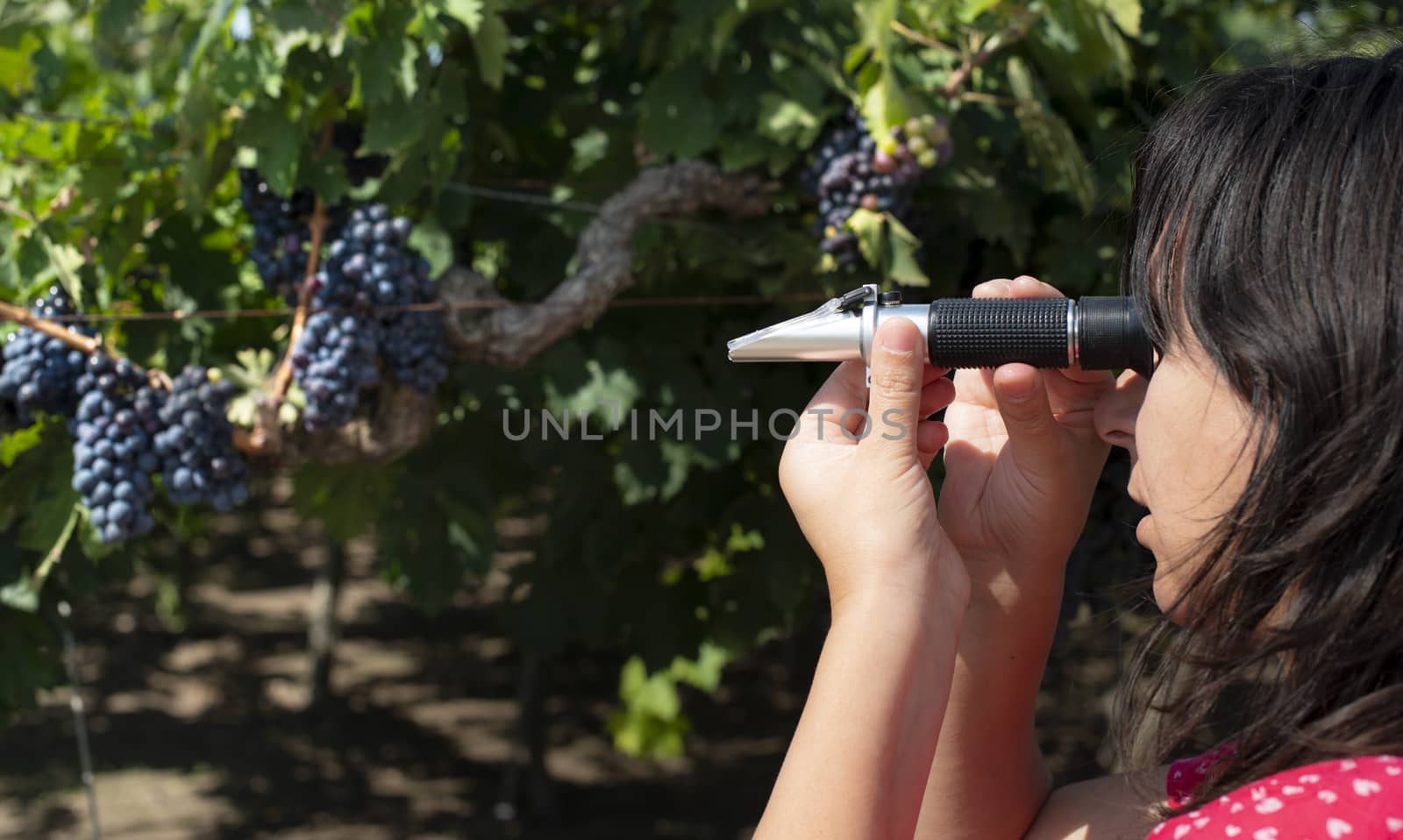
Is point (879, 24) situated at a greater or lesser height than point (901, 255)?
greater

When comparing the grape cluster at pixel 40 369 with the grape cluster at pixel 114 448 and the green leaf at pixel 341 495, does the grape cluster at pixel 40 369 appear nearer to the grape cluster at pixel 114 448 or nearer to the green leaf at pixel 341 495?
the grape cluster at pixel 114 448

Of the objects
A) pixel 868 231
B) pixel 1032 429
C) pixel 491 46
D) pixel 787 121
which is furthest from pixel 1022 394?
pixel 491 46

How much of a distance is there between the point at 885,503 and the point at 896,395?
9cm

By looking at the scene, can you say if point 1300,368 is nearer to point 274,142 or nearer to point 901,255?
point 901,255

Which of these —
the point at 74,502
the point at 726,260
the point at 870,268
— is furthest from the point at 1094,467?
the point at 74,502

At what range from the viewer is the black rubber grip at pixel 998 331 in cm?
99

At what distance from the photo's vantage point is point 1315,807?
0.74m

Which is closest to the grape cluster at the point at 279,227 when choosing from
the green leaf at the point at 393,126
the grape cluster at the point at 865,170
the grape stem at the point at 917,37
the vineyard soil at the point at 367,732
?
the green leaf at the point at 393,126

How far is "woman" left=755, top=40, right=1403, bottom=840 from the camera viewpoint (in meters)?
0.75

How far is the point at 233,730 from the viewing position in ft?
15.9

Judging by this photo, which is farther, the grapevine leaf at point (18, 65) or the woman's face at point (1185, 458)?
the grapevine leaf at point (18, 65)

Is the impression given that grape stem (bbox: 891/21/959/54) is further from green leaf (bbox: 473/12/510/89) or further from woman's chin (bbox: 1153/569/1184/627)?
woman's chin (bbox: 1153/569/1184/627)

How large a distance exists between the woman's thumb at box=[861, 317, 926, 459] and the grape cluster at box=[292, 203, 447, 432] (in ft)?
3.38

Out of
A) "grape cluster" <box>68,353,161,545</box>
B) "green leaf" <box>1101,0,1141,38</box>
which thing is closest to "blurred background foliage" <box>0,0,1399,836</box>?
"green leaf" <box>1101,0,1141,38</box>
